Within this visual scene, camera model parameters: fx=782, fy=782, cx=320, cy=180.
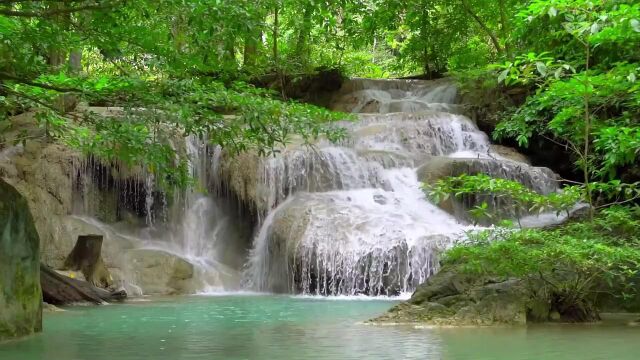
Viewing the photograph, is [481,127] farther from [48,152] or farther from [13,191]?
[13,191]

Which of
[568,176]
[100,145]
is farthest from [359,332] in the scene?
[568,176]

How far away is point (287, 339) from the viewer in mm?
7559

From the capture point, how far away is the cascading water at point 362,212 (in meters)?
15.1

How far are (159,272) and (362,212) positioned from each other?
444cm

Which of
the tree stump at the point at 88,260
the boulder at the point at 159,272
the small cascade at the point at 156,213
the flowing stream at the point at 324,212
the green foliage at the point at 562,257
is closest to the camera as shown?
the green foliage at the point at 562,257

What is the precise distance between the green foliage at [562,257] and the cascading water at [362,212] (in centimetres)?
317

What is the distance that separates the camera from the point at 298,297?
14.4m

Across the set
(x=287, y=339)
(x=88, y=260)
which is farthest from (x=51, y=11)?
(x=88, y=260)

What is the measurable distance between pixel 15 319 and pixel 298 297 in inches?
293

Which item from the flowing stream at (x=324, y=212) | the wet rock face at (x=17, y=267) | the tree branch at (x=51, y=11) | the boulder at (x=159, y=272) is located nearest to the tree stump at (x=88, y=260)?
the boulder at (x=159, y=272)

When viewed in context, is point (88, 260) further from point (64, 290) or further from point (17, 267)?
point (17, 267)

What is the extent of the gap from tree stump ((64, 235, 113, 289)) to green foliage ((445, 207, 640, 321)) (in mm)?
7139

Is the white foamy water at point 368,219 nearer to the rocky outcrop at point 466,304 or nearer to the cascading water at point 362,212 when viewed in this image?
the cascading water at point 362,212

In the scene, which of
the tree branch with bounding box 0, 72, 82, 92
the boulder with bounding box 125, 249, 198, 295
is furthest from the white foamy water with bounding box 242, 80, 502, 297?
the tree branch with bounding box 0, 72, 82, 92
